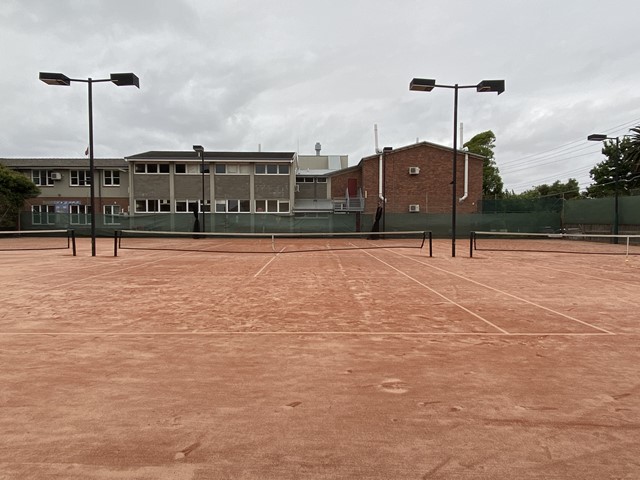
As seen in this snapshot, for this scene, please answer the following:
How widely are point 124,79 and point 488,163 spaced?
186 ft

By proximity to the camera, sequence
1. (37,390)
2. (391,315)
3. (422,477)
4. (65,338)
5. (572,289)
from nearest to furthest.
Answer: (422,477) < (37,390) < (65,338) < (391,315) < (572,289)

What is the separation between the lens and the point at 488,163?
63219 mm

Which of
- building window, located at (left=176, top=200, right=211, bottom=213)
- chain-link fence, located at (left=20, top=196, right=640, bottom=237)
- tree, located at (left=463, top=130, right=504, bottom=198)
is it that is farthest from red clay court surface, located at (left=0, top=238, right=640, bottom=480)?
tree, located at (left=463, top=130, right=504, bottom=198)

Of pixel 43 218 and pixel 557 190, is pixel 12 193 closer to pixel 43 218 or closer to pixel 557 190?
pixel 43 218

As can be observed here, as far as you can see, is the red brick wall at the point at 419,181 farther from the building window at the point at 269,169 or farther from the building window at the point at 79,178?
the building window at the point at 79,178

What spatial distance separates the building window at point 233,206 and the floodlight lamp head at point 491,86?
87.5 ft

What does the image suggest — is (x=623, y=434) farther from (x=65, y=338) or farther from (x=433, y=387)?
(x=65, y=338)

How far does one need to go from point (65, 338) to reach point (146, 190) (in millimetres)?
36933

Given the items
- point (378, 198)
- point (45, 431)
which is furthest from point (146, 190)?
point (45, 431)

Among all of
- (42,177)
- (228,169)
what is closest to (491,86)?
(228,169)

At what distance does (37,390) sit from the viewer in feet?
12.6

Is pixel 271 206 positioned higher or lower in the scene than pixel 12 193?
lower

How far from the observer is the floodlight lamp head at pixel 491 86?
1675cm

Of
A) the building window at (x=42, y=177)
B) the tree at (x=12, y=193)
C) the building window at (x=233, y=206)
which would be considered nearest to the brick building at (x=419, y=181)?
the building window at (x=233, y=206)
